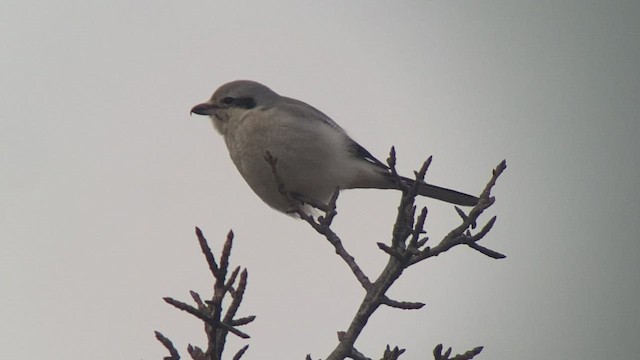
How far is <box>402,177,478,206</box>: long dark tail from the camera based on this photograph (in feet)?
15.3

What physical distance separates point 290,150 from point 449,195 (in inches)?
34.2

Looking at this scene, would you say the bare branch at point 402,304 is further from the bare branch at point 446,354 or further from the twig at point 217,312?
the twig at point 217,312

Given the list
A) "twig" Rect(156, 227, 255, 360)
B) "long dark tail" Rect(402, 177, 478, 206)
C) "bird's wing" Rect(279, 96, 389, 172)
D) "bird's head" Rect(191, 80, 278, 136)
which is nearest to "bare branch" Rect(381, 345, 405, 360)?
"twig" Rect(156, 227, 255, 360)

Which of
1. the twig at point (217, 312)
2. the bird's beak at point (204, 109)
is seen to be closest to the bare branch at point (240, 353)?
the twig at point (217, 312)

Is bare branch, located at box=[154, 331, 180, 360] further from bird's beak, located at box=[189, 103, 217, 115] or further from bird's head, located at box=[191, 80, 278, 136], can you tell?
bird's beak, located at box=[189, 103, 217, 115]

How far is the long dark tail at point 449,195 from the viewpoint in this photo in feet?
15.3

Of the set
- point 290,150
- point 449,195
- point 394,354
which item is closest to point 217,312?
point 394,354

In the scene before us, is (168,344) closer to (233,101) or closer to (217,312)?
(217,312)

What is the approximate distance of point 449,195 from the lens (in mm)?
4656

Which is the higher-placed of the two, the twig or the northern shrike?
the northern shrike

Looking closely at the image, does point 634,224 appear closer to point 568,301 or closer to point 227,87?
point 568,301

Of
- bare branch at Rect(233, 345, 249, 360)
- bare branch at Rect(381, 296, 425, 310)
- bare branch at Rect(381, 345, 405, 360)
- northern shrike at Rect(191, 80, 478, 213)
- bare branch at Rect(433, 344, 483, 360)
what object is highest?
northern shrike at Rect(191, 80, 478, 213)

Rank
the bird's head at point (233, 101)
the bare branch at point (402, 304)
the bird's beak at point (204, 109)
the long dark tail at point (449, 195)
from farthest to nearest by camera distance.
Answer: the bird's beak at point (204, 109)
the bird's head at point (233, 101)
the long dark tail at point (449, 195)
the bare branch at point (402, 304)

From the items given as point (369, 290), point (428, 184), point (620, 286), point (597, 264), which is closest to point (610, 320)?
point (620, 286)
